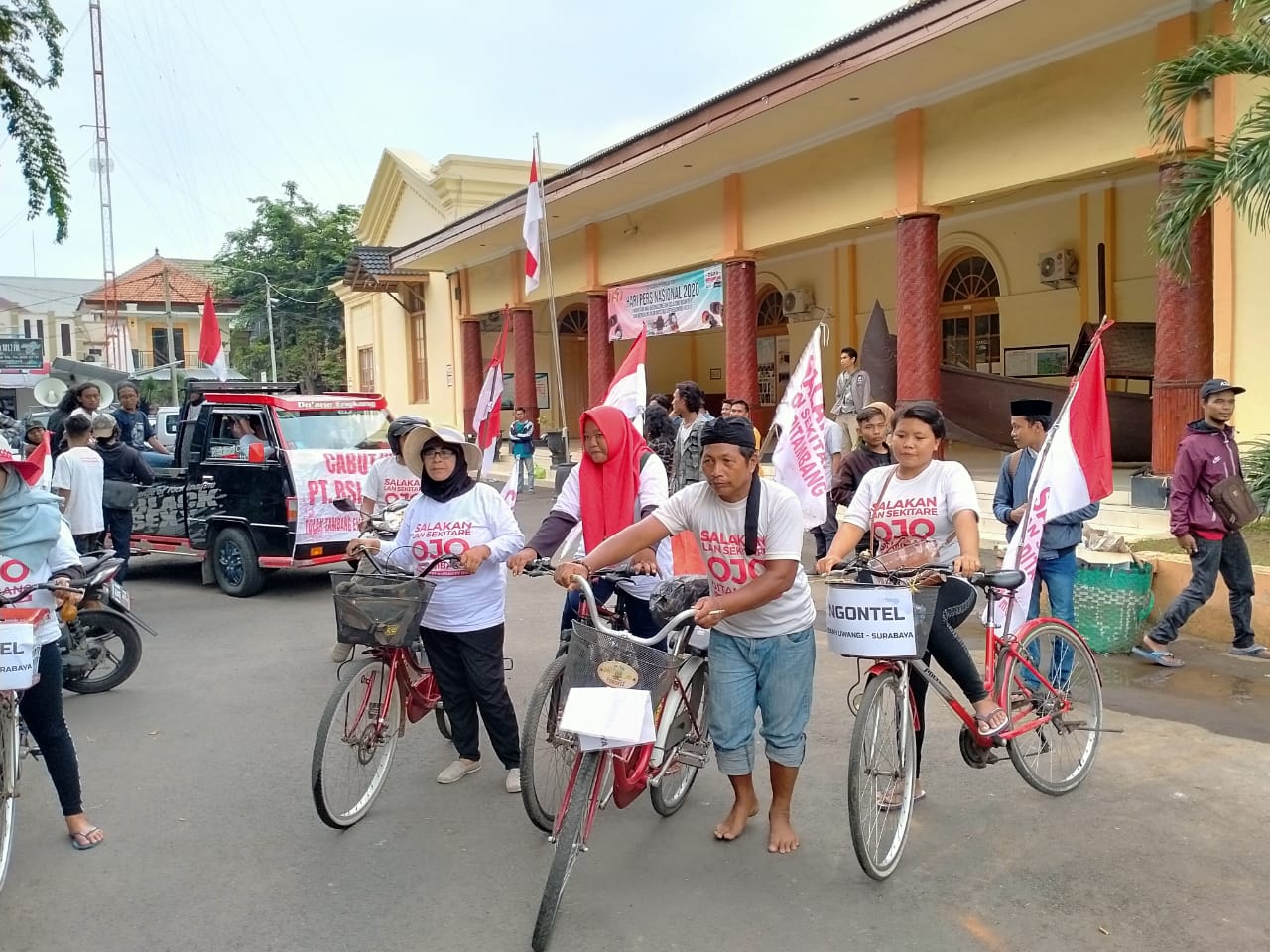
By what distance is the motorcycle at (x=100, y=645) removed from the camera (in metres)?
6.28

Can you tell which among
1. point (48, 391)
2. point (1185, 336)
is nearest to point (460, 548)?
point (1185, 336)

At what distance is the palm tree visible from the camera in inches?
269

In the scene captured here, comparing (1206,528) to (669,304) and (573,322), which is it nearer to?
(669,304)

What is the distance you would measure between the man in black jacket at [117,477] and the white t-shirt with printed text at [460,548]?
5500 millimetres

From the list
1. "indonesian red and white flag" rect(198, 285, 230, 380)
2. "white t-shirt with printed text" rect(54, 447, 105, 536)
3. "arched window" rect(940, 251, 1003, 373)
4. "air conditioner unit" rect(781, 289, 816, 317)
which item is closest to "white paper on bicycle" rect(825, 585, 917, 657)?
"white t-shirt with printed text" rect(54, 447, 105, 536)

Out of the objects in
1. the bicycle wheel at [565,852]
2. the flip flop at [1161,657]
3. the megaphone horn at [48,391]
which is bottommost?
the flip flop at [1161,657]

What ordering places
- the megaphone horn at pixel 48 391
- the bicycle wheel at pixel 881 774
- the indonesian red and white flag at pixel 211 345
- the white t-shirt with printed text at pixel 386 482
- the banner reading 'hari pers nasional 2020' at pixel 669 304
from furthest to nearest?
the megaphone horn at pixel 48 391 < the indonesian red and white flag at pixel 211 345 < the banner reading 'hari pers nasional 2020' at pixel 669 304 < the white t-shirt with printed text at pixel 386 482 < the bicycle wheel at pixel 881 774

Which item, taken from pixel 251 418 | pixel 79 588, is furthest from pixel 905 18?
pixel 79 588

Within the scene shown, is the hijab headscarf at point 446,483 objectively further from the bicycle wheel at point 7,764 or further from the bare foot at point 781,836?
the bare foot at point 781,836

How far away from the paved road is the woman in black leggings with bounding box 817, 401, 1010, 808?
0.50m

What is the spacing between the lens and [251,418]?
9.28 m

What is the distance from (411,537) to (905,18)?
27.5 ft

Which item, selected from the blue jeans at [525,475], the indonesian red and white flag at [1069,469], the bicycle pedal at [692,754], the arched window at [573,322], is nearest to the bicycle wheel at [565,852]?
the bicycle pedal at [692,754]

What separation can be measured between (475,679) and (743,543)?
148cm
